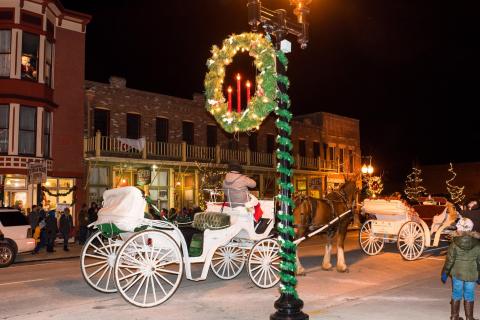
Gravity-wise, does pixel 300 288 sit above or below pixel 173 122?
below

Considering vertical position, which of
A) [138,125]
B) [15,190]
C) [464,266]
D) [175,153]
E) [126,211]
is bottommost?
[464,266]

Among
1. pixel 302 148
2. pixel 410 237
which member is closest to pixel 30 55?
pixel 410 237

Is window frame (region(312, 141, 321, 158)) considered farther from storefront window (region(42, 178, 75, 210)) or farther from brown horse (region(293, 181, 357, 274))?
brown horse (region(293, 181, 357, 274))

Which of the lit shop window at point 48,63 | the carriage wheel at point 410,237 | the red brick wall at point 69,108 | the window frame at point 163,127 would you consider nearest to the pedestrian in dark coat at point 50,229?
the red brick wall at point 69,108

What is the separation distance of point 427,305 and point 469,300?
4.43 feet

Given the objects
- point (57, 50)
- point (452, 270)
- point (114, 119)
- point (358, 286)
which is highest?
point (57, 50)

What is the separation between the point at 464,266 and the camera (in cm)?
666

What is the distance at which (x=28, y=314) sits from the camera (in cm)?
744

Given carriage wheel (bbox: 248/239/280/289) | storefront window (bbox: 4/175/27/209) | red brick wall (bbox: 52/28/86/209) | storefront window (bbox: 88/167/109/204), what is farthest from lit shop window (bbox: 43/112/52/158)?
carriage wheel (bbox: 248/239/280/289)

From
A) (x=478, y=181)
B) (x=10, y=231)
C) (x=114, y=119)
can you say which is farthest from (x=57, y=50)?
(x=478, y=181)

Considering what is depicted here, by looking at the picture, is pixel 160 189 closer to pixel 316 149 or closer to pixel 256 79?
pixel 316 149

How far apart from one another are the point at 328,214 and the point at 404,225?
9.41ft

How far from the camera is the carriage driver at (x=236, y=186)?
31.6 feet

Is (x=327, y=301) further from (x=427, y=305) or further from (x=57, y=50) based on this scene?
(x=57, y=50)
